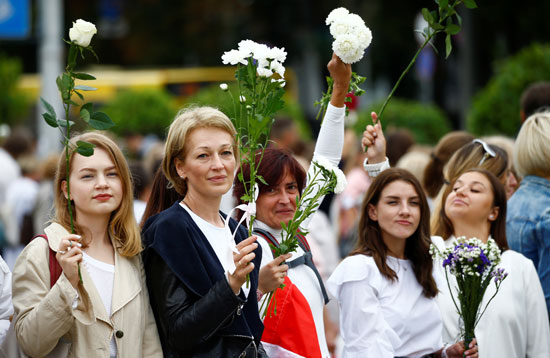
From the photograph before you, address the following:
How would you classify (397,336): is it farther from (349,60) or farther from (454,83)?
(454,83)

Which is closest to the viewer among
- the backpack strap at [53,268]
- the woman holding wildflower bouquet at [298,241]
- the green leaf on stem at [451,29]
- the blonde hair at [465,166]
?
the backpack strap at [53,268]

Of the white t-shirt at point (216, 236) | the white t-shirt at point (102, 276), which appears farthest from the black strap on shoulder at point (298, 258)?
the white t-shirt at point (102, 276)

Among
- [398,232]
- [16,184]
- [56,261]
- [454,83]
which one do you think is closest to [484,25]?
[454,83]

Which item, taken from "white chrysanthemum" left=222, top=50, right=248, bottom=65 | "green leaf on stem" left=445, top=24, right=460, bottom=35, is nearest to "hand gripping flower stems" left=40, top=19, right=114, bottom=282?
"white chrysanthemum" left=222, top=50, right=248, bottom=65

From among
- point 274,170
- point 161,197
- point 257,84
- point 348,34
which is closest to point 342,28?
point 348,34

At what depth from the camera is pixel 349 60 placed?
3.73m

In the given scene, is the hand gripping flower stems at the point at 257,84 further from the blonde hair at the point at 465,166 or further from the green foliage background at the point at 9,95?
the green foliage background at the point at 9,95

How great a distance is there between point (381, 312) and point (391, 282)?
184 mm

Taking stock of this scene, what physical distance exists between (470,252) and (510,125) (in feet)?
23.1

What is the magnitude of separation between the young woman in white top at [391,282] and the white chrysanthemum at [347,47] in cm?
113

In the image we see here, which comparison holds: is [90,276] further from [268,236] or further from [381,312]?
[381,312]

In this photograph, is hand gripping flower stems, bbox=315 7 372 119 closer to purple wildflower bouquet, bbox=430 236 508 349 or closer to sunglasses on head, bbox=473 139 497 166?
purple wildflower bouquet, bbox=430 236 508 349

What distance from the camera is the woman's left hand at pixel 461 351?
14.1 feet

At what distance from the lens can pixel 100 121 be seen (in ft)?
11.3
